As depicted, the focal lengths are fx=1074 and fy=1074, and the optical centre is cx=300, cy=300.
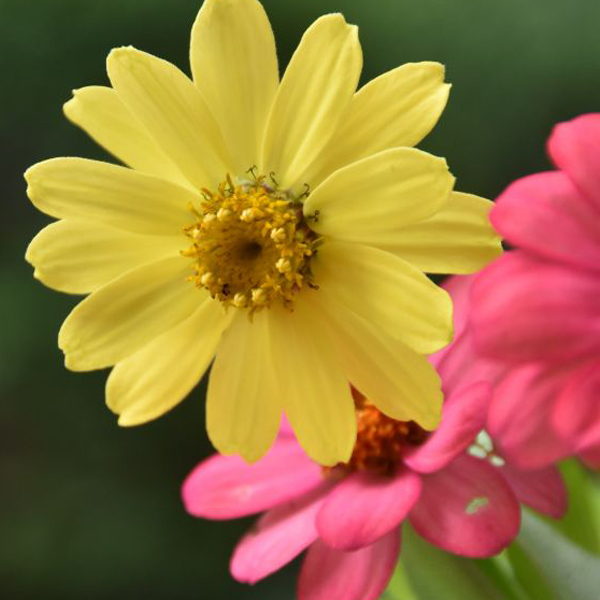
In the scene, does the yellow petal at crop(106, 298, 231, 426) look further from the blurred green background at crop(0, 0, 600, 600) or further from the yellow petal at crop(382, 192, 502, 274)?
the blurred green background at crop(0, 0, 600, 600)

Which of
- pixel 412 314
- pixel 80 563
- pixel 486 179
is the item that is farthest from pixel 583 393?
pixel 80 563

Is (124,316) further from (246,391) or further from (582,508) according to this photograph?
(582,508)

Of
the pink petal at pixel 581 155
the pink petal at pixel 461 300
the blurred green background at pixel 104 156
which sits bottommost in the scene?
the blurred green background at pixel 104 156

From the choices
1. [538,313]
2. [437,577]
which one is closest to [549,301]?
[538,313]

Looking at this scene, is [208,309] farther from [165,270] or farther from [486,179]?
[486,179]

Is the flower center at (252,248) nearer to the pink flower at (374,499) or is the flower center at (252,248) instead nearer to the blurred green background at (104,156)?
the pink flower at (374,499)

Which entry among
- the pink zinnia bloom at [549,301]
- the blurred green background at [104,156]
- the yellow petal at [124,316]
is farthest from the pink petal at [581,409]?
the blurred green background at [104,156]
